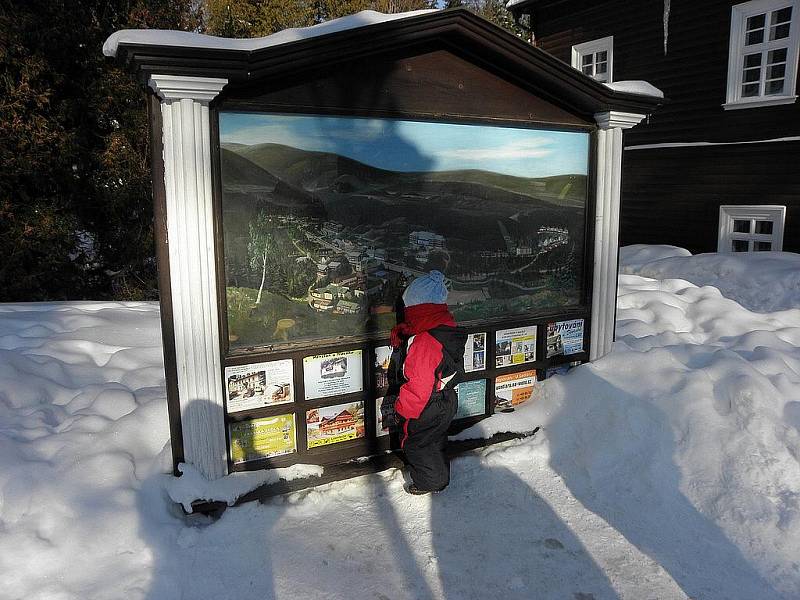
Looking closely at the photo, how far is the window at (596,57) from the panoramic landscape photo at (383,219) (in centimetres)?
1077

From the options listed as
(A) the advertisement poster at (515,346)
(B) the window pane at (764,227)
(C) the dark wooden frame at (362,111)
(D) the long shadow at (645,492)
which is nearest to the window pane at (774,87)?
(B) the window pane at (764,227)

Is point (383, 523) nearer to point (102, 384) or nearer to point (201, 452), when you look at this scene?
point (201, 452)

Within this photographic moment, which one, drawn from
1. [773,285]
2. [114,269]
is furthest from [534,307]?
[114,269]

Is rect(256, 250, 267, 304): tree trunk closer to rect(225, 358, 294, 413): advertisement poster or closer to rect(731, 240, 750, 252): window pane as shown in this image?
rect(225, 358, 294, 413): advertisement poster

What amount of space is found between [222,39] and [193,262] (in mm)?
1313

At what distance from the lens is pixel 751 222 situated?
11.6m

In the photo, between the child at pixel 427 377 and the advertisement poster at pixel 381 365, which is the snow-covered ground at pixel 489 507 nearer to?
the child at pixel 427 377

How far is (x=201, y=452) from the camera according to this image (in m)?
3.70

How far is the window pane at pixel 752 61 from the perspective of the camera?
11344 millimetres

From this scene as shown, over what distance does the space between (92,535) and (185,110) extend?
2450 millimetres

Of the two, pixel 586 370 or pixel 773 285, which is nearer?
pixel 586 370

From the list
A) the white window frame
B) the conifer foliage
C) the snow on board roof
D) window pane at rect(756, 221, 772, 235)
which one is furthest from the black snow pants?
window pane at rect(756, 221, 772, 235)

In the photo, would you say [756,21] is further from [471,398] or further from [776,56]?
[471,398]

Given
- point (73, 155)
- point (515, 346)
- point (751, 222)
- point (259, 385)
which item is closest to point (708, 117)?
point (751, 222)
